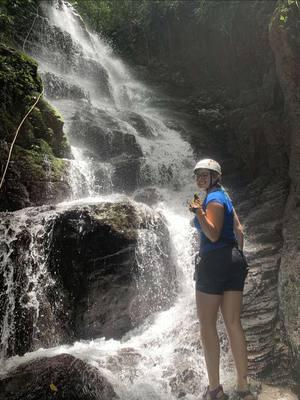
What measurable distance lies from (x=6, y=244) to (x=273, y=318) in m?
3.97

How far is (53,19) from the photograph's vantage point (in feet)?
61.4

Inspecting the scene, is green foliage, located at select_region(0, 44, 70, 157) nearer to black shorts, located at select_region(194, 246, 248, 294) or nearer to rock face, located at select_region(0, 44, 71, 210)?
rock face, located at select_region(0, 44, 71, 210)

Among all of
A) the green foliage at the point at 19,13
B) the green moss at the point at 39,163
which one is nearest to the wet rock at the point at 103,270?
the green moss at the point at 39,163

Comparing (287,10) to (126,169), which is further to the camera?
(126,169)

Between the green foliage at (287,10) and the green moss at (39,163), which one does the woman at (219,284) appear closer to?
the green moss at (39,163)

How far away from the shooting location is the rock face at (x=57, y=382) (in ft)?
13.6

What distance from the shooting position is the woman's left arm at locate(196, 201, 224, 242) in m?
3.52

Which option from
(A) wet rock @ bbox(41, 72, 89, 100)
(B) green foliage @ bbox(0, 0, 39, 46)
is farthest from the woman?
(B) green foliage @ bbox(0, 0, 39, 46)

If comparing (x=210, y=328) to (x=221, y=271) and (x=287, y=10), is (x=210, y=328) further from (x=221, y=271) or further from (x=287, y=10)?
(x=287, y=10)

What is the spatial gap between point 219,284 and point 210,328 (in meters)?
0.42

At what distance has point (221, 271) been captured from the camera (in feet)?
11.8

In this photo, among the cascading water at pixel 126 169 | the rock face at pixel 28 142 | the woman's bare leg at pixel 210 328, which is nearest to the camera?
the woman's bare leg at pixel 210 328

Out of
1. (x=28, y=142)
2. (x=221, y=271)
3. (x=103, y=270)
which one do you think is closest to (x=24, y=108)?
(x=28, y=142)

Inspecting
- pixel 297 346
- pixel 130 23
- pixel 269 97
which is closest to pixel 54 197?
pixel 297 346
